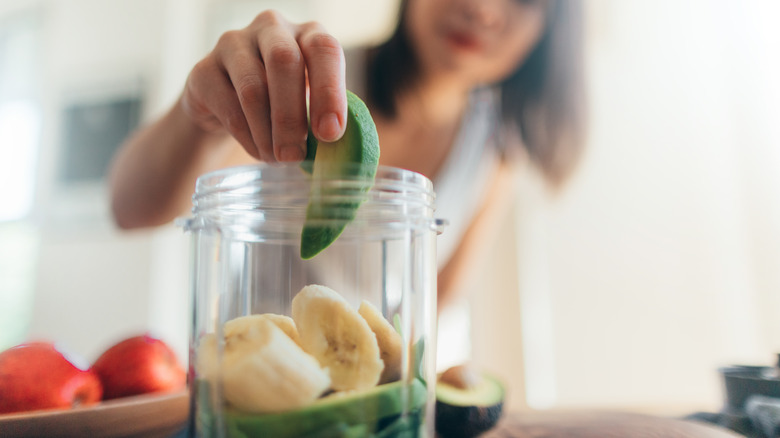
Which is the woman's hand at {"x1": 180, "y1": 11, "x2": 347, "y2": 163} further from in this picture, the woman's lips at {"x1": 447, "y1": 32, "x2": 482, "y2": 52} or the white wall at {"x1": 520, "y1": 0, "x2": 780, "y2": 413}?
the white wall at {"x1": 520, "y1": 0, "x2": 780, "y2": 413}

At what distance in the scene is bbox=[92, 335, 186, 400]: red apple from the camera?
1.40 ft

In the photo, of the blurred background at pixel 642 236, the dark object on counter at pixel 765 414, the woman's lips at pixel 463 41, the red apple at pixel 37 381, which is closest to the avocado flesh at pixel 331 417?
the red apple at pixel 37 381

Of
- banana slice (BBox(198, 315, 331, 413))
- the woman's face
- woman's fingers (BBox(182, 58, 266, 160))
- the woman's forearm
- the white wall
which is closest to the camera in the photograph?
banana slice (BBox(198, 315, 331, 413))

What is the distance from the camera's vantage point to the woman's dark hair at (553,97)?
45.9 inches

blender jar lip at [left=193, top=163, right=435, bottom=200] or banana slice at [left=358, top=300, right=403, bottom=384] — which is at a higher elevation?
blender jar lip at [left=193, top=163, right=435, bottom=200]

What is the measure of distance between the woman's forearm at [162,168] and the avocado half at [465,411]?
1.28ft

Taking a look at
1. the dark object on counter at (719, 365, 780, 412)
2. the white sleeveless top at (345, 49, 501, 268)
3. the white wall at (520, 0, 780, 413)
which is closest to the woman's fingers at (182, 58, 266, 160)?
the dark object on counter at (719, 365, 780, 412)

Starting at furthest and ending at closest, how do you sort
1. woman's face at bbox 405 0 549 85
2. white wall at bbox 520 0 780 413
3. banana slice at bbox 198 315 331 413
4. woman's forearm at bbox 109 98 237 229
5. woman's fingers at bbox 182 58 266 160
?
white wall at bbox 520 0 780 413
woman's face at bbox 405 0 549 85
woman's forearm at bbox 109 98 237 229
woman's fingers at bbox 182 58 266 160
banana slice at bbox 198 315 331 413

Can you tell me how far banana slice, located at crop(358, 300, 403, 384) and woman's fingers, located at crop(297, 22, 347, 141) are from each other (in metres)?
0.10

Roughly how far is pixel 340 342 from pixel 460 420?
0.22 meters

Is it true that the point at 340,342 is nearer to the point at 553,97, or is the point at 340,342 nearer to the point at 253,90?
the point at 253,90

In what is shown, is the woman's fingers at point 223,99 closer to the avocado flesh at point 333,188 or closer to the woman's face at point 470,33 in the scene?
the avocado flesh at point 333,188

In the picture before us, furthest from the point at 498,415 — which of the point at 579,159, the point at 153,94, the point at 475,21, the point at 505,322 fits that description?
the point at 153,94

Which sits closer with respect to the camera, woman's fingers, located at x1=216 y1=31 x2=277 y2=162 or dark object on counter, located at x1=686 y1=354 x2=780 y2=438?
woman's fingers, located at x1=216 y1=31 x2=277 y2=162
